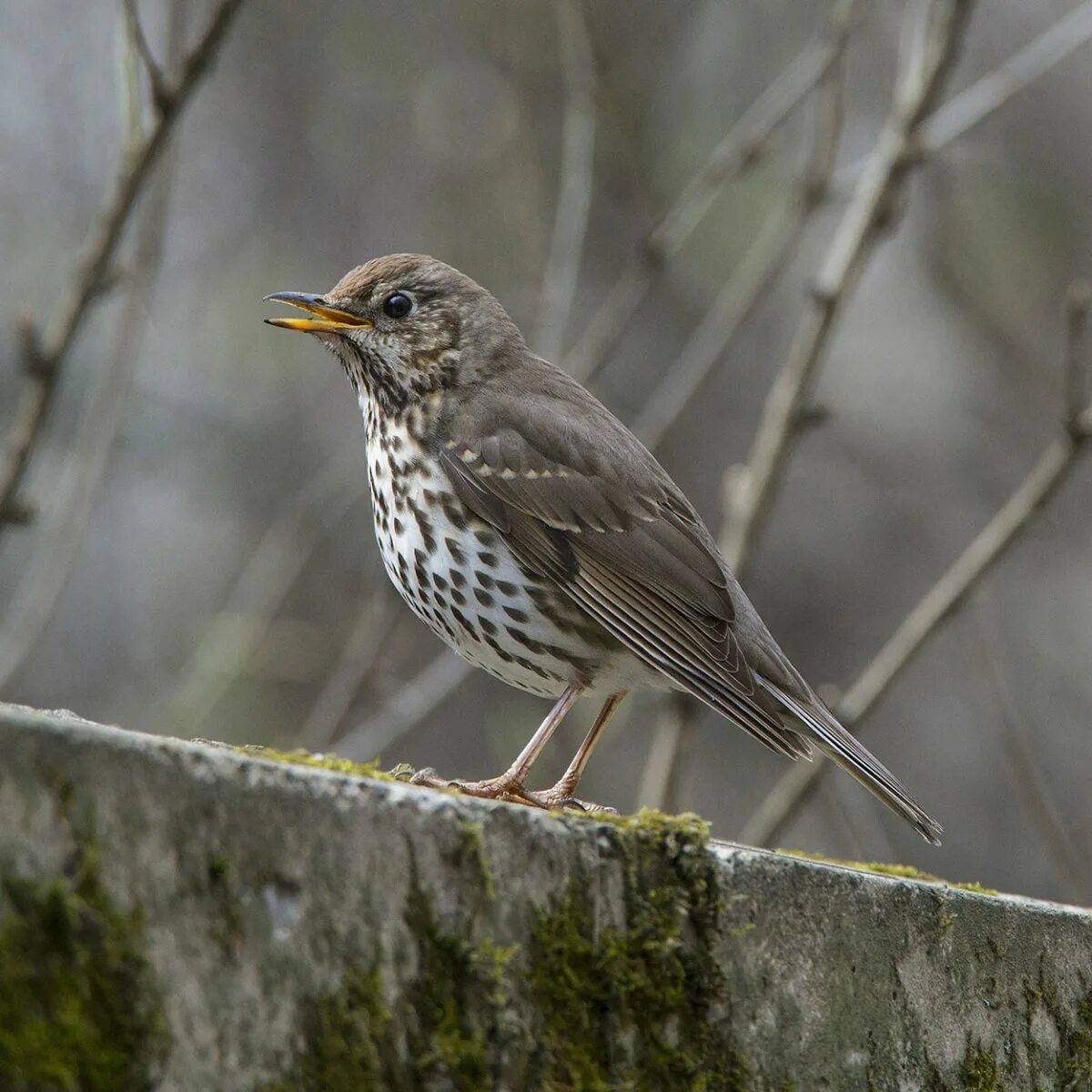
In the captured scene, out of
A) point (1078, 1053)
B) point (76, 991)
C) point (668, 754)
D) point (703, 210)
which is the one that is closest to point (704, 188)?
point (703, 210)

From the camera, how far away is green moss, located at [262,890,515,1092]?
176 centimetres

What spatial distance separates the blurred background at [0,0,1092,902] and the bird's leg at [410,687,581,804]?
400 centimetres

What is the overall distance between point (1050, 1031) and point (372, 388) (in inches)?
107

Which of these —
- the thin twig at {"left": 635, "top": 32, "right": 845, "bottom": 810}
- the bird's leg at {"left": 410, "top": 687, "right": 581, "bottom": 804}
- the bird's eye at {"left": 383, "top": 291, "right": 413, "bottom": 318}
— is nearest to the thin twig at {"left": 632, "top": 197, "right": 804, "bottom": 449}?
the thin twig at {"left": 635, "top": 32, "right": 845, "bottom": 810}

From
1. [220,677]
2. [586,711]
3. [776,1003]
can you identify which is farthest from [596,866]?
[586,711]

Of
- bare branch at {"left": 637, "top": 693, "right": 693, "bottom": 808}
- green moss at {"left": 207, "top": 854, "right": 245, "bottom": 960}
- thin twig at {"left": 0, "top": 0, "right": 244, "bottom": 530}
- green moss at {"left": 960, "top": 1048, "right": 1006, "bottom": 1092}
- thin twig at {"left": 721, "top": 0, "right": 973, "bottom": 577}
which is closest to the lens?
green moss at {"left": 207, "top": 854, "right": 245, "bottom": 960}

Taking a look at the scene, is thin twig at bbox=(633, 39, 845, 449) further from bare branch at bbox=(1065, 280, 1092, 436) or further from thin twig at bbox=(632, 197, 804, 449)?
bare branch at bbox=(1065, 280, 1092, 436)

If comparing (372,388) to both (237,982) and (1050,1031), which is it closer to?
(1050,1031)

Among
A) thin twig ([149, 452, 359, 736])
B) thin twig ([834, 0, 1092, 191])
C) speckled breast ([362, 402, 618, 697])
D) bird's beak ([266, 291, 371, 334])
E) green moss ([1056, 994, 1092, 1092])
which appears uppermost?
thin twig ([834, 0, 1092, 191])

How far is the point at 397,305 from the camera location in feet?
15.8

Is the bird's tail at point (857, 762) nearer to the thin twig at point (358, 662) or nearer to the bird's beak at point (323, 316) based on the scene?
the bird's beak at point (323, 316)

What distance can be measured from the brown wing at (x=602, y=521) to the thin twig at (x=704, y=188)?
97cm

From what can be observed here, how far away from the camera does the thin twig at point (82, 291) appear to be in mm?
3760

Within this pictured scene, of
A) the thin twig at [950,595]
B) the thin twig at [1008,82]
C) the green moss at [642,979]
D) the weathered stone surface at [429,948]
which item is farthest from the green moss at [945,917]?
the thin twig at [1008,82]
